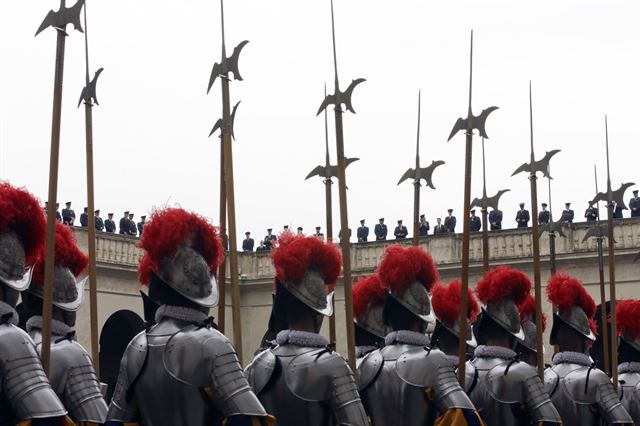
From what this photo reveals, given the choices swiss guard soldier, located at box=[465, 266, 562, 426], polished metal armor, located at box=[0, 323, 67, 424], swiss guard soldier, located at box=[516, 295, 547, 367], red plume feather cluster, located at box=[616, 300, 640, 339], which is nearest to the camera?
polished metal armor, located at box=[0, 323, 67, 424]

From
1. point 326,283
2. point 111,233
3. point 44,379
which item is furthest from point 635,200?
point 44,379

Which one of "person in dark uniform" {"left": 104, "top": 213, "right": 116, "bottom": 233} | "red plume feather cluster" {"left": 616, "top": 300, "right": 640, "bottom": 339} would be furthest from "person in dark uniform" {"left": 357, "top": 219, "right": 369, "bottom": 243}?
"red plume feather cluster" {"left": 616, "top": 300, "right": 640, "bottom": 339}

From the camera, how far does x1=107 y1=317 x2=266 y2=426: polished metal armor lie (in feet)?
25.8

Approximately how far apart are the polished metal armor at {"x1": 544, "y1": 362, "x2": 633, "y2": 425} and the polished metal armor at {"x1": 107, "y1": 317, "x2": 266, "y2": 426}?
6.58 metres

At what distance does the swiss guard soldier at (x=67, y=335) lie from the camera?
346 inches

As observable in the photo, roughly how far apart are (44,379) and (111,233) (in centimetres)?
3015

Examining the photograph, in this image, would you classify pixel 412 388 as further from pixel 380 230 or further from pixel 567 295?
pixel 380 230

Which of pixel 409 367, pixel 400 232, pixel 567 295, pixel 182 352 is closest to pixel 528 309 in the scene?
pixel 567 295

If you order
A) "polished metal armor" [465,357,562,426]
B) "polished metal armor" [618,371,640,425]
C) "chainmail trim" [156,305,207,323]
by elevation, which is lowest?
"polished metal armor" [618,371,640,425]

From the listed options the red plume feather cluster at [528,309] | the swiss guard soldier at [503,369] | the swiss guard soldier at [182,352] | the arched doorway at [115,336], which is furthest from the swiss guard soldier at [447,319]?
the arched doorway at [115,336]

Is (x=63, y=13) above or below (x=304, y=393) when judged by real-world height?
above

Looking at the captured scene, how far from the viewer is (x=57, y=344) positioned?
9.49 meters

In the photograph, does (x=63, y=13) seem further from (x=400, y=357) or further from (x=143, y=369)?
(x=400, y=357)

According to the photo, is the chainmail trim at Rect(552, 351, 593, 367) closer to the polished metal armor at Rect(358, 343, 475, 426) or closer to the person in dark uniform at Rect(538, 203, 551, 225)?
the polished metal armor at Rect(358, 343, 475, 426)
